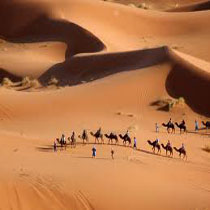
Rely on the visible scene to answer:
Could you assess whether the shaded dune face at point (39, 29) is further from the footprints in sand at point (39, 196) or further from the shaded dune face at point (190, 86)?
the footprints in sand at point (39, 196)

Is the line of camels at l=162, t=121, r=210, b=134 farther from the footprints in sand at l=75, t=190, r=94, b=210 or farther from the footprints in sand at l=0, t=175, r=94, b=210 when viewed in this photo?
the footprints in sand at l=75, t=190, r=94, b=210

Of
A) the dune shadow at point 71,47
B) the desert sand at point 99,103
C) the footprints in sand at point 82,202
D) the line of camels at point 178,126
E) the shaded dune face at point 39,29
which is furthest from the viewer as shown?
the shaded dune face at point 39,29

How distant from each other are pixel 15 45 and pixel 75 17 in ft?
17.4

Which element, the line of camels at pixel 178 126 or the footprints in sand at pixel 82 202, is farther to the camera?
the line of camels at pixel 178 126

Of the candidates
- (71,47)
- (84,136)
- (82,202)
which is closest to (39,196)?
(82,202)

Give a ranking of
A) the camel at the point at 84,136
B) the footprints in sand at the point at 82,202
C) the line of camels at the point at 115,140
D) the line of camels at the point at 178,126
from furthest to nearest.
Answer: the line of camels at the point at 178,126 < the camel at the point at 84,136 < the line of camels at the point at 115,140 < the footprints in sand at the point at 82,202

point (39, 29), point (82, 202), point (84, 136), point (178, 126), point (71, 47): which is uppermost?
point (39, 29)

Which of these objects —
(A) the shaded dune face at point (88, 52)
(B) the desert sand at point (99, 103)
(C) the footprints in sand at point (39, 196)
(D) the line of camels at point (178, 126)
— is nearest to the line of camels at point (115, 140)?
(B) the desert sand at point (99, 103)

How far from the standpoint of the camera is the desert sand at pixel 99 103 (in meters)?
12.6

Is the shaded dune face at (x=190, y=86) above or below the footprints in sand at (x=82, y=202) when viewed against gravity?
above

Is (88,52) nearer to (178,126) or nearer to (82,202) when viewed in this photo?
(178,126)

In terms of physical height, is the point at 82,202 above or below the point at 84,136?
below

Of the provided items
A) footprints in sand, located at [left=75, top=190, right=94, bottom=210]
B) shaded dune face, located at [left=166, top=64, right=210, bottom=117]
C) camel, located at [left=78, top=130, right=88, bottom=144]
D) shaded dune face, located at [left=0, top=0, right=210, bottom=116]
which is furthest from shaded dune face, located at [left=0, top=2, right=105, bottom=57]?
footprints in sand, located at [left=75, top=190, right=94, bottom=210]

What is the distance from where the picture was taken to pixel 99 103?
23.9 metres
